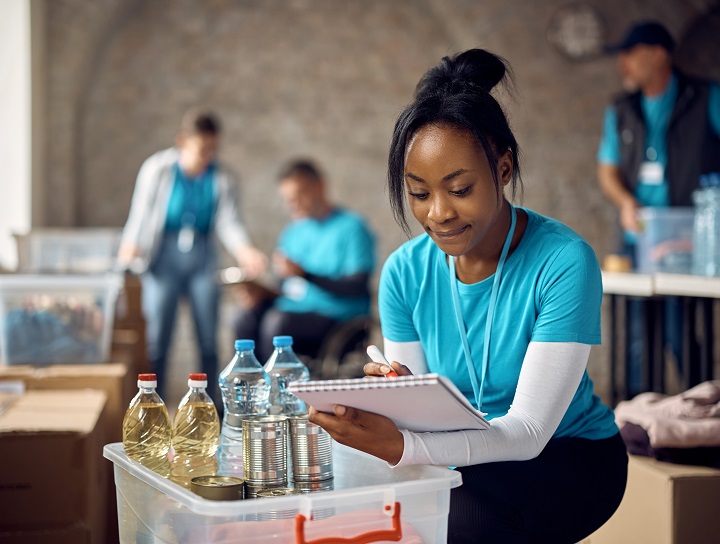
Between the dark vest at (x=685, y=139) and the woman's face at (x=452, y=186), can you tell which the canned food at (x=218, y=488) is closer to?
the woman's face at (x=452, y=186)

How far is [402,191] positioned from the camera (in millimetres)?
1723

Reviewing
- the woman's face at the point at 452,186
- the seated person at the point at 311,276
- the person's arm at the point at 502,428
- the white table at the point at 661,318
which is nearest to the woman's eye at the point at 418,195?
the woman's face at the point at 452,186

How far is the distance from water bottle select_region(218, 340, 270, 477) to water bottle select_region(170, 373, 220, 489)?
65mm

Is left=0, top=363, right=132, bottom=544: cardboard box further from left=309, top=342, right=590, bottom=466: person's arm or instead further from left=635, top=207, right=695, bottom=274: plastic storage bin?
left=635, top=207, right=695, bottom=274: plastic storage bin

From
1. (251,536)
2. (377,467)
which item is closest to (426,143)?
(377,467)

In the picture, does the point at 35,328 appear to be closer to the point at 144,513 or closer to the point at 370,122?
the point at 144,513

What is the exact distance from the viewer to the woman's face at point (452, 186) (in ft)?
5.26

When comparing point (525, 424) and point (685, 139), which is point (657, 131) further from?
point (525, 424)

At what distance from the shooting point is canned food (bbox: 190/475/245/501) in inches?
57.7

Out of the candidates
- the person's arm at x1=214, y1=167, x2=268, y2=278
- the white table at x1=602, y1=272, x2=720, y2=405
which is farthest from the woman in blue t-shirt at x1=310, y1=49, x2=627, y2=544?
the person's arm at x1=214, y1=167, x2=268, y2=278

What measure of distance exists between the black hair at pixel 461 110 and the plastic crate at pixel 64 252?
2526mm

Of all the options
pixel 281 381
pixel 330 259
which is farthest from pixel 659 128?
pixel 281 381

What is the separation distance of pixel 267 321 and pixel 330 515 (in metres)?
3.27

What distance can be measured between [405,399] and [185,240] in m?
3.88
